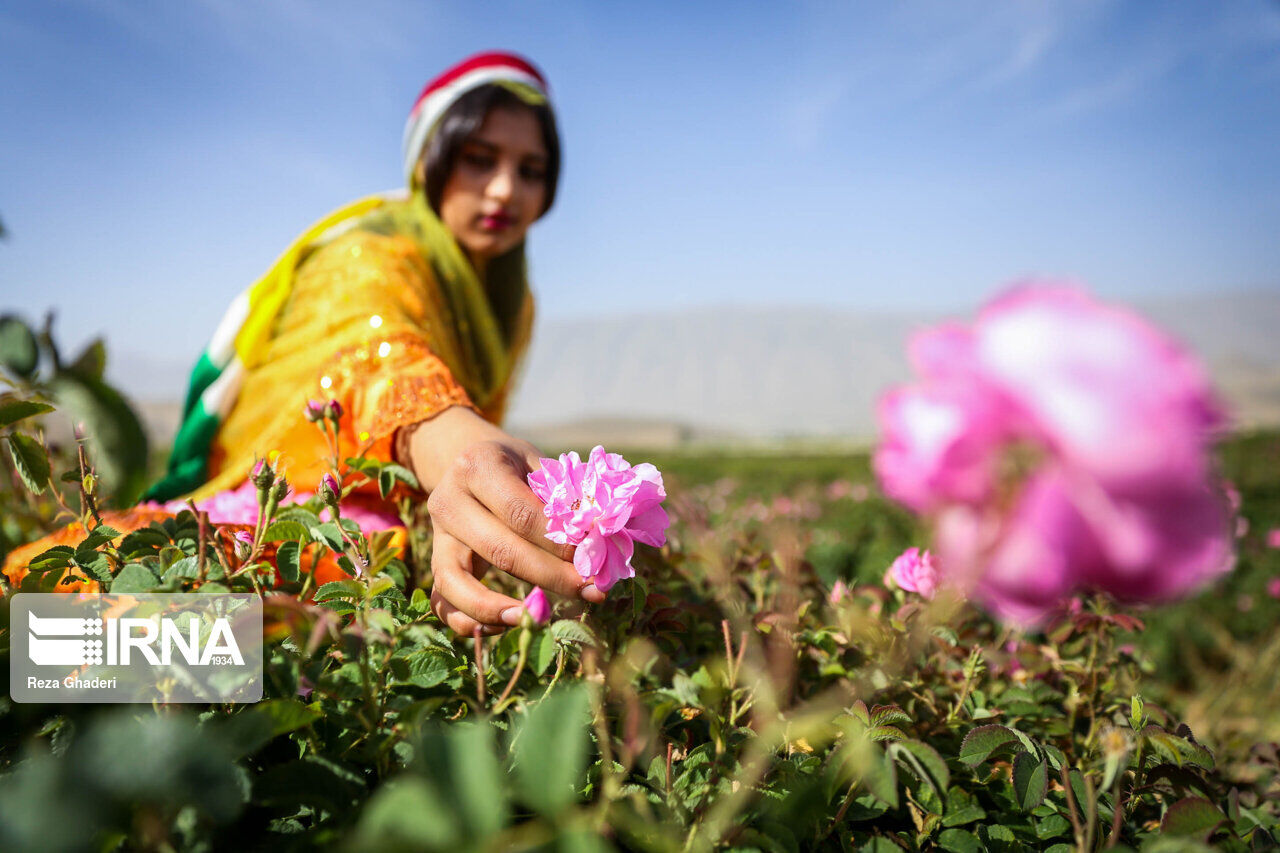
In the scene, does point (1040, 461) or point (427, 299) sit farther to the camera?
point (427, 299)

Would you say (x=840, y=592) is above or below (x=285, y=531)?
below

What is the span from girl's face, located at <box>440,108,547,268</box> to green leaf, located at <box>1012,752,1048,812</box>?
198 centimetres

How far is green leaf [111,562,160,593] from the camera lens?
0.68 meters

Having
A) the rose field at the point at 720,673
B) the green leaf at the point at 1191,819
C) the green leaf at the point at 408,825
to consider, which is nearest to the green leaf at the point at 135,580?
the rose field at the point at 720,673

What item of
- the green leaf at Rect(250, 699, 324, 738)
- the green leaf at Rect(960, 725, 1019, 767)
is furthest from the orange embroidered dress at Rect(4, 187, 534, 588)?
the green leaf at Rect(960, 725, 1019, 767)

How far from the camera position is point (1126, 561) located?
33 cm

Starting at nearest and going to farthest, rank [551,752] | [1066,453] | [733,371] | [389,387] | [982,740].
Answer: [1066,453] → [551,752] → [982,740] → [389,387] → [733,371]

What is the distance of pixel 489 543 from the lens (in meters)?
0.83

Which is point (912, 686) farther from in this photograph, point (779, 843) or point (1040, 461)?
point (1040, 461)

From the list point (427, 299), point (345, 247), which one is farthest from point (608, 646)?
point (345, 247)

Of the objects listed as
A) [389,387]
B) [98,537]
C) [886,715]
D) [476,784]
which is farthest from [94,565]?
[886,715]

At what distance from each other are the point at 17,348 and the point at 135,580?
0.94 ft

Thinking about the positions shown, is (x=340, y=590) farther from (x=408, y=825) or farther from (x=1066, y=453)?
(x=1066, y=453)

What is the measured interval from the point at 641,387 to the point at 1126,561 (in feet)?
271
